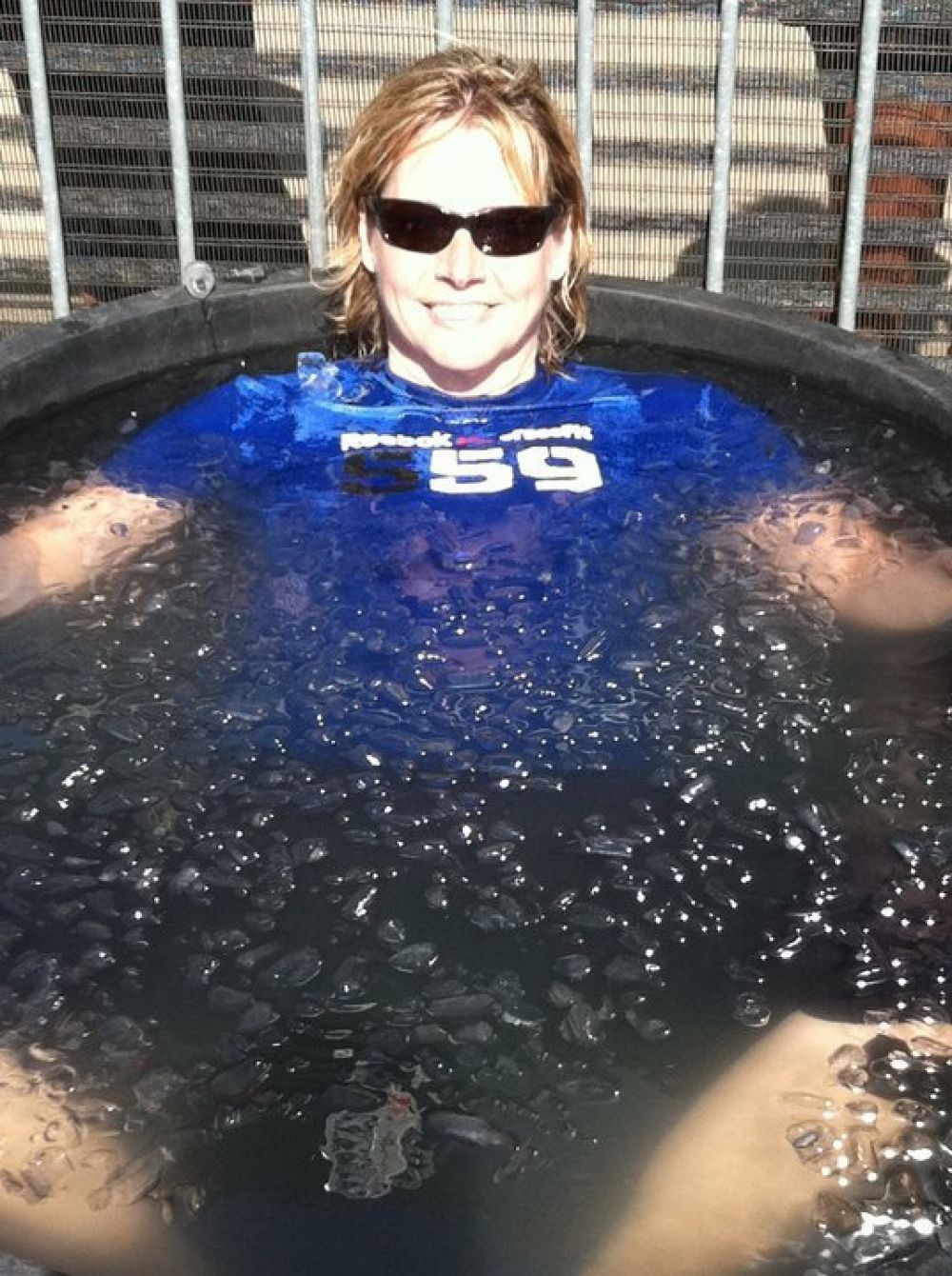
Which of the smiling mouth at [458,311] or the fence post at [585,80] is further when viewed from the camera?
the fence post at [585,80]

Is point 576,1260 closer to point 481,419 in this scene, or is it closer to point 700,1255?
point 700,1255

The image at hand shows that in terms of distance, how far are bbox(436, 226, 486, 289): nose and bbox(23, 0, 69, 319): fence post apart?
111cm

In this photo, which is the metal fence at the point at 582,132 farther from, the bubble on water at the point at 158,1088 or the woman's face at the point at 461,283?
the bubble on water at the point at 158,1088

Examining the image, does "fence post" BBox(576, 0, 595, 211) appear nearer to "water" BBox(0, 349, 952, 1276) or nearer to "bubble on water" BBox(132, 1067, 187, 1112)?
"water" BBox(0, 349, 952, 1276)

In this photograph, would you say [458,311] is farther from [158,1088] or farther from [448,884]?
[158,1088]

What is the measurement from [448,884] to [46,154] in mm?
2019

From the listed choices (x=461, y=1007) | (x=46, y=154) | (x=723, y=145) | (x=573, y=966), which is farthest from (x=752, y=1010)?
(x=46, y=154)

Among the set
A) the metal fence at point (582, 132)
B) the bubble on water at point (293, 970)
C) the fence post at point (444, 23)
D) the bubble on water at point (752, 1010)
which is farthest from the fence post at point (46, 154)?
the bubble on water at point (752, 1010)

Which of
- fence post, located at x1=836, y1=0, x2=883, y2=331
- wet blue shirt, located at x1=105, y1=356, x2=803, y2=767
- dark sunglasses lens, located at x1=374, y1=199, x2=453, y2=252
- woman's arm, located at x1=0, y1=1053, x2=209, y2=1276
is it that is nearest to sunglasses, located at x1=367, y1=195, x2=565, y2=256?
dark sunglasses lens, located at x1=374, y1=199, x2=453, y2=252

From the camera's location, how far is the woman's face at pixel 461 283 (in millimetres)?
2523

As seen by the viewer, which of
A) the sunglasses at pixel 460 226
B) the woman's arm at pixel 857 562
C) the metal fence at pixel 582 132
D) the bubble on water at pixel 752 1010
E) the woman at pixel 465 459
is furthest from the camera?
the metal fence at pixel 582 132

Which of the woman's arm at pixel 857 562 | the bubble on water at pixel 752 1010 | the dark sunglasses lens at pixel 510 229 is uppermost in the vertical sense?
the dark sunglasses lens at pixel 510 229

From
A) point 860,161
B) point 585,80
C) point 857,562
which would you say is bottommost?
point 857,562

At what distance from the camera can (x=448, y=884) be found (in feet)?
6.10
